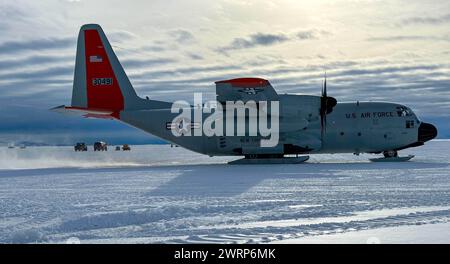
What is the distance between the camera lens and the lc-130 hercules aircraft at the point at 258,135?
2616 centimetres

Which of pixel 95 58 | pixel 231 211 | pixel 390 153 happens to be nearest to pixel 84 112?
pixel 95 58

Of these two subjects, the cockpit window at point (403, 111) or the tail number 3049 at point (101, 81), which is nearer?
the tail number 3049 at point (101, 81)

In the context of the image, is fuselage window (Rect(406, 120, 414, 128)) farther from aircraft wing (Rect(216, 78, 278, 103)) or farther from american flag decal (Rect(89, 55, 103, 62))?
american flag decal (Rect(89, 55, 103, 62))

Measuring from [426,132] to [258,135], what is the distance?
29.9ft

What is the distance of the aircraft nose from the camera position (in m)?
27.0

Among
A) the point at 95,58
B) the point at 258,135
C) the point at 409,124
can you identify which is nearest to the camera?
the point at 258,135

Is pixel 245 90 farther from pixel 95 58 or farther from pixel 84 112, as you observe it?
pixel 84 112

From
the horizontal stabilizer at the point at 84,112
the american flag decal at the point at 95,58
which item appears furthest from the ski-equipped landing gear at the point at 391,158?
the american flag decal at the point at 95,58

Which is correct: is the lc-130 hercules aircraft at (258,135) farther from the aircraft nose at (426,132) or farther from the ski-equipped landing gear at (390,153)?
the ski-equipped landing gear at (390,153)

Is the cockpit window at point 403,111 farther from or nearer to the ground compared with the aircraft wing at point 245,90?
nearer to the ground

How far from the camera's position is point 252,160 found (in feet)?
86.3

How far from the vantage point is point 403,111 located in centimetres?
2708
